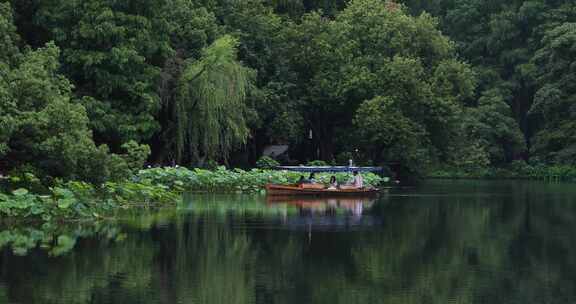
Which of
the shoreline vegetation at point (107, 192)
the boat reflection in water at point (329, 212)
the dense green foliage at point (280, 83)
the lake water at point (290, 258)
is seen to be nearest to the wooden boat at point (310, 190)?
the boat reflection in water at point (329, 212)

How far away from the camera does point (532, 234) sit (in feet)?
87.5

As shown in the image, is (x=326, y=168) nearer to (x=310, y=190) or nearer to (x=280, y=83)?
(x=280, y=83)

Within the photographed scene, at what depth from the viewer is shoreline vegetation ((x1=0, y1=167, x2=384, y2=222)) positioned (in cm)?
2567

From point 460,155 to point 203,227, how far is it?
40.7 metres

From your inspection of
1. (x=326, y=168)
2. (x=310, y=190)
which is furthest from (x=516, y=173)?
(x=310, y=190)

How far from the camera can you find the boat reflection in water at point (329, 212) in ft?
91.9

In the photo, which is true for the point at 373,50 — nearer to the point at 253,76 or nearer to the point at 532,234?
the point at 253,76

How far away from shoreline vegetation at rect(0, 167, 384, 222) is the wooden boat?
2.48 metres

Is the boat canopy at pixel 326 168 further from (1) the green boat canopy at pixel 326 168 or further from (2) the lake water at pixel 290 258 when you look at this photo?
(2) the lake water at pixel 290 258

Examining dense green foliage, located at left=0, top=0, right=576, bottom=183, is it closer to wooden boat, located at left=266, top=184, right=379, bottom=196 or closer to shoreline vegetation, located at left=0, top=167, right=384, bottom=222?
shoreline vegetation, located at left=0, top=167, right=384, bottom=222

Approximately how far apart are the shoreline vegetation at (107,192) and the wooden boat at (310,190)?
8.14ft

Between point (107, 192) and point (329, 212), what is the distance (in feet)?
22.2

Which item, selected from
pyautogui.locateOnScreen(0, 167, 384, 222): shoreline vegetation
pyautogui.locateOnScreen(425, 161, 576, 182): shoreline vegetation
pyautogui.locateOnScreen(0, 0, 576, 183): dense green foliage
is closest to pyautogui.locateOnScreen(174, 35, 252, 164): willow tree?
pyautogui.locateOnScreen(0, 0, 576, 183): dense green foliage

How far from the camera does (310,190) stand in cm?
4272
